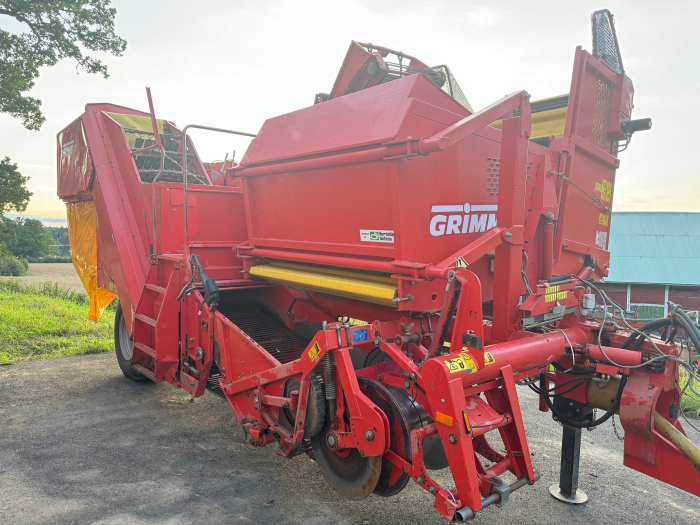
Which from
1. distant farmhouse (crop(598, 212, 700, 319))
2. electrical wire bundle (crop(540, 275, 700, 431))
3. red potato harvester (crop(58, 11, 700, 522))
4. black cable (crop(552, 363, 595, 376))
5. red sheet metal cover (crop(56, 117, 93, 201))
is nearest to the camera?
red potato harvester (crop(58, 11, 700, 522))

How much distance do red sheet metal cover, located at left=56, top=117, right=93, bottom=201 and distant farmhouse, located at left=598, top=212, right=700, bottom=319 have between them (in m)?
18.9

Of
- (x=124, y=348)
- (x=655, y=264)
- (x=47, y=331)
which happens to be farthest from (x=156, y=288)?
(x=655, y=264)

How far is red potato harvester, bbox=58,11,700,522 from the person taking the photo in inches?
102

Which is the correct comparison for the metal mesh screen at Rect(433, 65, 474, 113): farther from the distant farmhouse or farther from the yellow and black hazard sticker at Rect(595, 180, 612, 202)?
the distant farmhouse

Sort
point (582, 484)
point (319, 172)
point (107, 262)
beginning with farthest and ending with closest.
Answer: point (107, 262) → point (582, 484) → point (319, 172)

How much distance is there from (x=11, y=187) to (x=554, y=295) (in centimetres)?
1243

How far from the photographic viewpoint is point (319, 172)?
11.0 feet

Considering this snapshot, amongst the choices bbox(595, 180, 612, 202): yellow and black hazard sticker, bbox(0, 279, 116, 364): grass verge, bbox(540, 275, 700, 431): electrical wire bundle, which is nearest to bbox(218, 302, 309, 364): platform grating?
bbox(540, 275, 700, 431): electrical wire bundle

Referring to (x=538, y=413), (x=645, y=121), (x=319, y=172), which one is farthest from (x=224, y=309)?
(x=645, y=121)

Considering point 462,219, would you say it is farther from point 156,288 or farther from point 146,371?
point 146,371

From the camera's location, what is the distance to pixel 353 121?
3104mm

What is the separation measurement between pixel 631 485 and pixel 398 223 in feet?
8.97

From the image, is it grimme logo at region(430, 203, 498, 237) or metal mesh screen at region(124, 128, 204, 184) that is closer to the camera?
grimme logo at region(430, 203, 498, 237)

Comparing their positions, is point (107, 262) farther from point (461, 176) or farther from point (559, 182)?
point (559, 182)
